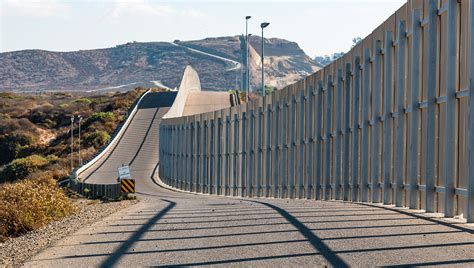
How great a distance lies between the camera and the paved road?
11.0 metres

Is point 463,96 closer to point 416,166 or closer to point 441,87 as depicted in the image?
point 441,87

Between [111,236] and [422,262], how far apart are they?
6072mm

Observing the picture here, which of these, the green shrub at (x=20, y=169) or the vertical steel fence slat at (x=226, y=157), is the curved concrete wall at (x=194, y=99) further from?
the vertical steel fence slat at (x=226, y=157)

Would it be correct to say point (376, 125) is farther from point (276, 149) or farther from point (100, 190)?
point (100, 190)

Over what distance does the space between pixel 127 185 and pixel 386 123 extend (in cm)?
2240

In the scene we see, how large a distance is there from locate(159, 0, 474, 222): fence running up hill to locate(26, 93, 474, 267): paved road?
4.57 ft

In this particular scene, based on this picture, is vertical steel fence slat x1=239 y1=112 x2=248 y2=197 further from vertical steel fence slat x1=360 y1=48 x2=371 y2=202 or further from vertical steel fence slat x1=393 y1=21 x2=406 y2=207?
vertical steel fence slat x1=393 y1=21 x2=406 y2=207

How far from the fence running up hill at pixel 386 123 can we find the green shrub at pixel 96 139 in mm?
56915

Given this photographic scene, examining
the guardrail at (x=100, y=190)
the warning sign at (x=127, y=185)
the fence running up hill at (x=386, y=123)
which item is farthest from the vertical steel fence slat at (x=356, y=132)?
the guardrail at (x=100, y=190)

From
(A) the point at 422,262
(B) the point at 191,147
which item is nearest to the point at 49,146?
(B) the point at 191,147

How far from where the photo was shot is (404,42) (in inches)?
778

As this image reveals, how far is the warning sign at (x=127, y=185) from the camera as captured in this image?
41.5 metres

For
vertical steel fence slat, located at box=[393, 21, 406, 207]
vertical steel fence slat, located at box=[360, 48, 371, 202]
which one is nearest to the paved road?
vertical steel fence slat, located at box=[393, 21, 406, 207]

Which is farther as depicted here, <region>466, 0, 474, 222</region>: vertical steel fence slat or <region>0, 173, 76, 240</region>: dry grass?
<region>0, 173, 76, 240</region>: dry grass
